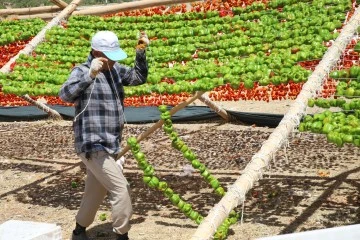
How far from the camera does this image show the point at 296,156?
36.8 ft

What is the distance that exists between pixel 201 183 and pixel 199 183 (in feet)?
0.11

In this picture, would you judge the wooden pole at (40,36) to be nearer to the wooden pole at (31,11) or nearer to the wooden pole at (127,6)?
the wooden pole at (127,6)

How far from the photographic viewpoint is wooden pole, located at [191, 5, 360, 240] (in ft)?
17.4

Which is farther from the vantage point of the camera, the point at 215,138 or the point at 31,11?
the point at 215,138

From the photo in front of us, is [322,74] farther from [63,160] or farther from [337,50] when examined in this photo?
[63,160]

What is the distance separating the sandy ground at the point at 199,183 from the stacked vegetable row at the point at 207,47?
1.23 m

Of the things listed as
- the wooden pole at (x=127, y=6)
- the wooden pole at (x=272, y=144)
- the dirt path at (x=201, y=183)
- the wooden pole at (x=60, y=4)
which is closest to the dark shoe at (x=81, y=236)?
the dirt path at (x=201, y=183)

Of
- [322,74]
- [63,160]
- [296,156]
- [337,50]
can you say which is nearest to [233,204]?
[322,74]

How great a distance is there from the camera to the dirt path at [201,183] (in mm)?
8164

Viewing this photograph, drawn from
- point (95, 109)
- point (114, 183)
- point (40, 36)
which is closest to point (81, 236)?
point (114, 183)

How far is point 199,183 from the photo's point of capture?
10.0m

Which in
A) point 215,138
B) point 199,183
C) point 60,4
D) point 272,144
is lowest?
point 215,138

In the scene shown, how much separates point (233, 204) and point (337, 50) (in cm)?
257

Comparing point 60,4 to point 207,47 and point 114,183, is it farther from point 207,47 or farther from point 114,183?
point 114,183
